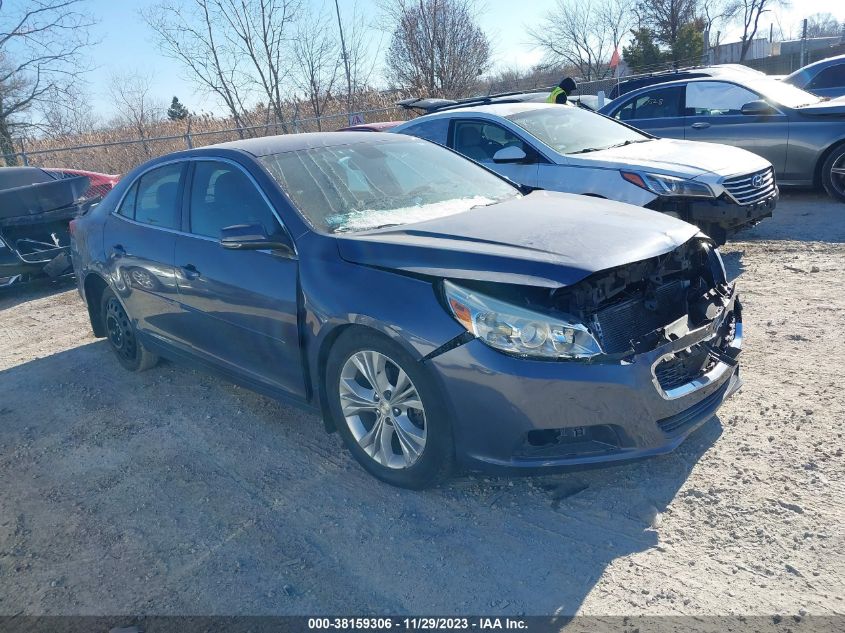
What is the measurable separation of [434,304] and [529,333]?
0.43 meters

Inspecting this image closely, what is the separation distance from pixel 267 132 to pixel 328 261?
17.3 meters

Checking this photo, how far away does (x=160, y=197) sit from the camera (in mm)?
4676

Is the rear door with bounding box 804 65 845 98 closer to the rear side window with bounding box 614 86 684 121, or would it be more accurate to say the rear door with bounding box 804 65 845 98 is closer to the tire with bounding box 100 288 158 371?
the rear side window with bounding box 614 86 684 121

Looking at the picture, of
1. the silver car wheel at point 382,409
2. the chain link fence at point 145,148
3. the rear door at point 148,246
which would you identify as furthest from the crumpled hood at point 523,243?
the chain link fence at point 145,148

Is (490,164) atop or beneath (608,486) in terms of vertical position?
atop

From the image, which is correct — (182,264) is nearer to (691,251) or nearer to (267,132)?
(691,251)

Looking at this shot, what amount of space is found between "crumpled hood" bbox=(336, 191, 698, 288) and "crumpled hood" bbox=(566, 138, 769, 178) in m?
2.67

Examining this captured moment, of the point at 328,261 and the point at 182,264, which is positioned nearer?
the point at 328,261

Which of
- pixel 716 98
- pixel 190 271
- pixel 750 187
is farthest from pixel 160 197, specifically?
pixel 716 98

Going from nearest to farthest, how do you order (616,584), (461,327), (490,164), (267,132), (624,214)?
(616,584)
(461,327)
(624,214)
(490,164)
(267,132)

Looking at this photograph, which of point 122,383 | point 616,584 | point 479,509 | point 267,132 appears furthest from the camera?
point 267,132

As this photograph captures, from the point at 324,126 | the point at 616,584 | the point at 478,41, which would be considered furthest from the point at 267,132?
the point at 616,584

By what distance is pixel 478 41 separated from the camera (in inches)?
979

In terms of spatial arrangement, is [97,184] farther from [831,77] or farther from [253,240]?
[831,77]
